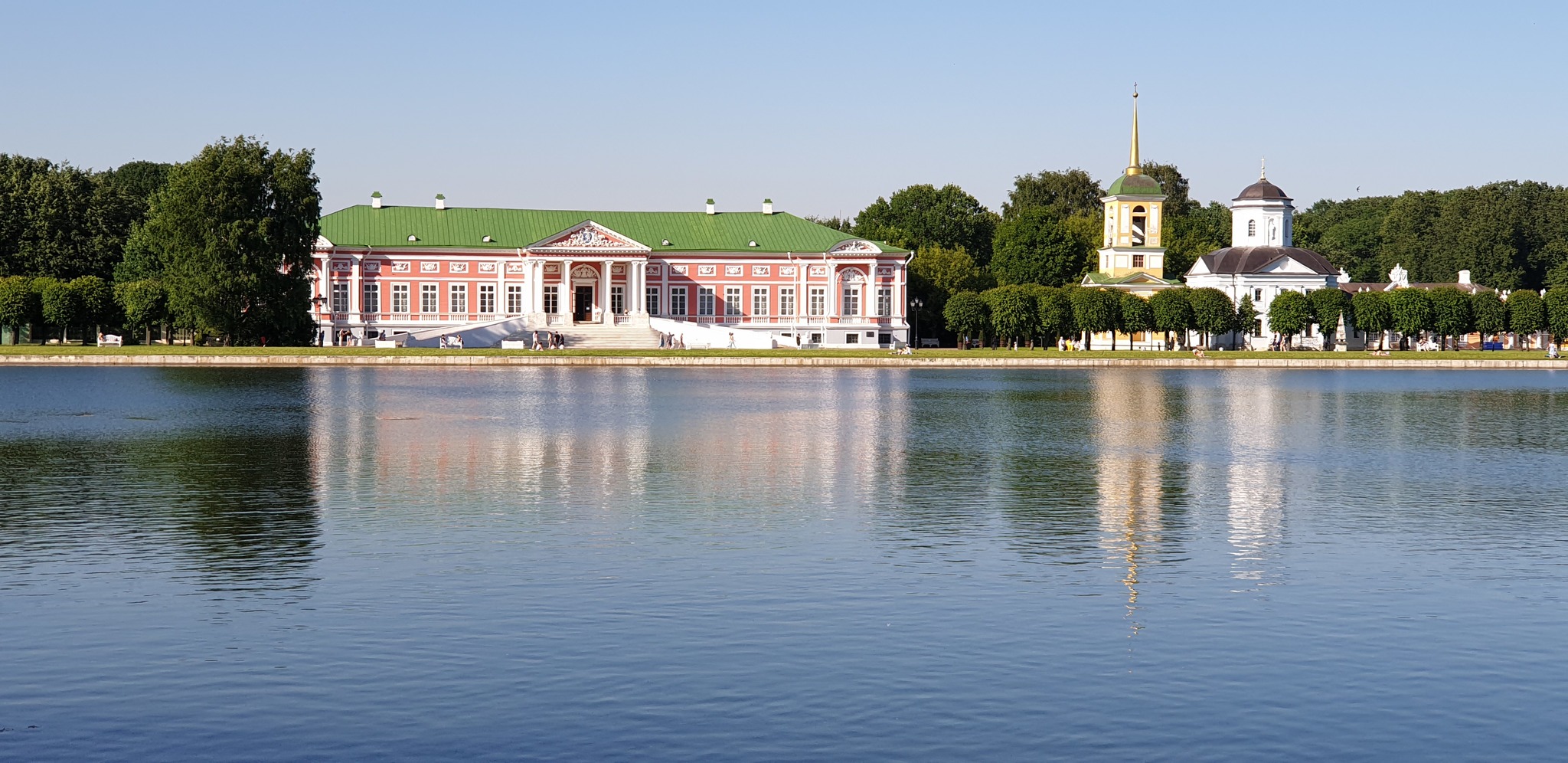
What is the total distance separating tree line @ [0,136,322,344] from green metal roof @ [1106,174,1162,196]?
5333 centimetres

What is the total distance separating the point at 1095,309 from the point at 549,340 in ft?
93.4

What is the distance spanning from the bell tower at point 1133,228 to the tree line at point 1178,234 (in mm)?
3675

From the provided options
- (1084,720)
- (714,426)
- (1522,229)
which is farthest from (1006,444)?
(1522,229)

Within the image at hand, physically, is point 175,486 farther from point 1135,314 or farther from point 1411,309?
point 1411,309

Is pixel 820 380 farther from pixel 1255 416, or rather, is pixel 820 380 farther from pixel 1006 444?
pixel 1006 444

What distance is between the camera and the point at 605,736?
10.5 metres

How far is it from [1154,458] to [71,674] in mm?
21786

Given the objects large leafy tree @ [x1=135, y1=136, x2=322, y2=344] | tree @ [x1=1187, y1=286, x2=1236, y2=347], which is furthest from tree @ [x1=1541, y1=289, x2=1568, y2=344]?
large leafy tree @ [x1=135, y1=136, x2=322, y2=344]

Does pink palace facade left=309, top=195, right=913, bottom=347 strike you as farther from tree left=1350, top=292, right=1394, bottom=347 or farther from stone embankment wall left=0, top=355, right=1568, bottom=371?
tree left=1350, top=292, right=1394, bottom=347

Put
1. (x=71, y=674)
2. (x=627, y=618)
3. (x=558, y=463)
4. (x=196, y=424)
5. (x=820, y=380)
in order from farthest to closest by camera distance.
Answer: (x=820, y=380)
(x=196, y=424)
(x=558, y=463)
(x=627, y=618)
(x=71, y=674)

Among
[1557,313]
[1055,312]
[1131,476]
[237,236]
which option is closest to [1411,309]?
[1557,313]

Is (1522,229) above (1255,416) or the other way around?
above

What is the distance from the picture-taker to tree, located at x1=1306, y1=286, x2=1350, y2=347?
93812 mm

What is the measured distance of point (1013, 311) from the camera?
293 feet
